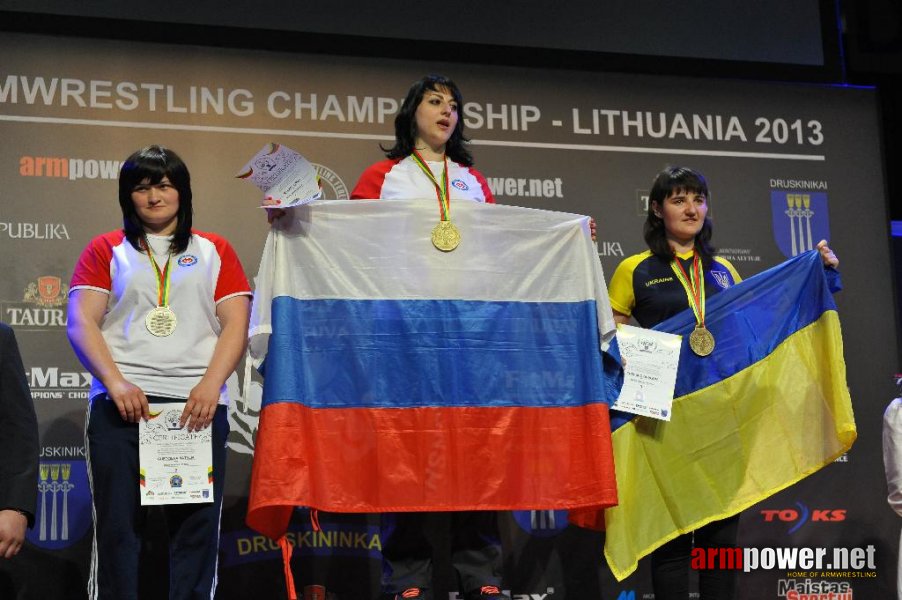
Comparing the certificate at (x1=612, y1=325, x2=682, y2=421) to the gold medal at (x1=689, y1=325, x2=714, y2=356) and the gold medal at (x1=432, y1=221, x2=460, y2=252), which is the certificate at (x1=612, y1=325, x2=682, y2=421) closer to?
the gold medal at (x1=689, y1=325, x2=714, y2=356)

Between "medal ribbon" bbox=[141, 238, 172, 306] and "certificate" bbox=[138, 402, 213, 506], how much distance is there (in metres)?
0.32

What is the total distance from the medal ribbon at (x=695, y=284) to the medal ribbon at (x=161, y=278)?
1745 millimetres

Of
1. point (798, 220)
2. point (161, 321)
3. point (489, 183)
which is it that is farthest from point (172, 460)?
point (798, 220)

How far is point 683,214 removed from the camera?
3.70 meters

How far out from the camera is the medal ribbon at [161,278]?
3.10 meters

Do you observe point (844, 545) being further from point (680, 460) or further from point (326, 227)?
point (326, 227)

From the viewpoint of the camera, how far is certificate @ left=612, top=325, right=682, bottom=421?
11.4 ft

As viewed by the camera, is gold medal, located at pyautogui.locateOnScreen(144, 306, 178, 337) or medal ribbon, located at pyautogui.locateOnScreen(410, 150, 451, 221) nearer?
gold medal, located at pyautogui.locateOnScreen(144, 306, 178, 337)

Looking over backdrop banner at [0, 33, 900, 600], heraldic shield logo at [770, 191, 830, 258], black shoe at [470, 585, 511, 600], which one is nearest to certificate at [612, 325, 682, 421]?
backdrop banner at [0, 33, 900, 600]

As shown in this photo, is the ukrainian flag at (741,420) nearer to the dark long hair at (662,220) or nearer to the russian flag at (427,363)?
the dark long hair at (662,220)

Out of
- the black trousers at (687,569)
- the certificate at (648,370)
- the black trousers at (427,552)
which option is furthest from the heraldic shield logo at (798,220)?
the black trousers at (427,552)

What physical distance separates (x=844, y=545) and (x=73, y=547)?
3434 millimetres

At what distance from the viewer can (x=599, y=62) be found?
5.02 metres

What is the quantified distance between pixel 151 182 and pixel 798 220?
3.23 meters
